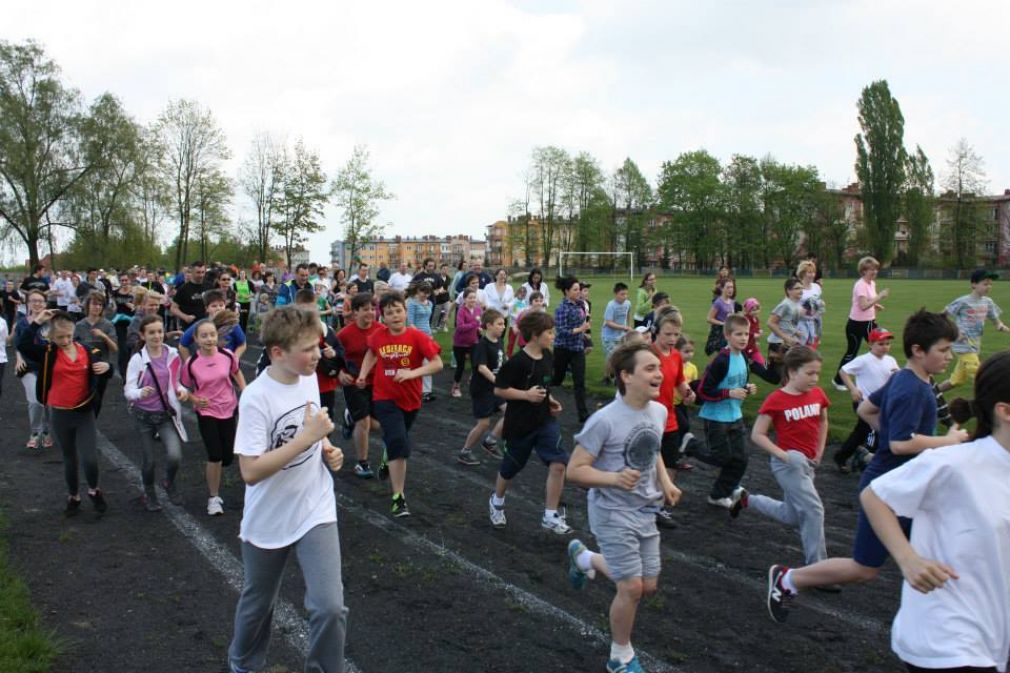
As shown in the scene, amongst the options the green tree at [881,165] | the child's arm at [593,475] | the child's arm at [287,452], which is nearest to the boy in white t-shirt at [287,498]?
the child's arm at [287,452]

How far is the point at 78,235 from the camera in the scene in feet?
149

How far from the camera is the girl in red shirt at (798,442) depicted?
5328 millimetres

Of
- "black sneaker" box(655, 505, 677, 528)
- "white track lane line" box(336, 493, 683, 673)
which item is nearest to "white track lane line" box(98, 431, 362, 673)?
"white track lane line" box(336, 493, 683, 673)

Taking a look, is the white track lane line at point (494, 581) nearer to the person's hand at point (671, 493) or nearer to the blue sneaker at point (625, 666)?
the blue sneaker at point (625, 666)

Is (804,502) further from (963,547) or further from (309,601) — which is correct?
(309,601)

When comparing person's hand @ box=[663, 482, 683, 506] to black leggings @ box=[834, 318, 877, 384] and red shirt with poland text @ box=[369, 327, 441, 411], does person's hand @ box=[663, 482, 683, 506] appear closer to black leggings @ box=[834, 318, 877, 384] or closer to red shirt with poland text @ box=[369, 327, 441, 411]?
red shirt with poland text @ box=[369, 327, 441, 411]

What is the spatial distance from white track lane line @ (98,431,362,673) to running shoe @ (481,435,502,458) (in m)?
3.54

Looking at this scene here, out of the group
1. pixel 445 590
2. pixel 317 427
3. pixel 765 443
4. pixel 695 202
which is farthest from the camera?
pixel 695 202

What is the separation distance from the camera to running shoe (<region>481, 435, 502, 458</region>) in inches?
359

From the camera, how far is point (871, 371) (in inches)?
287

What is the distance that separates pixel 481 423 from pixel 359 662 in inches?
176

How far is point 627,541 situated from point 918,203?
3444 inches

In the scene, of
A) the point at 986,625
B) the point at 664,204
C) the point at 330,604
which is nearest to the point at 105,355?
the point at 330,604

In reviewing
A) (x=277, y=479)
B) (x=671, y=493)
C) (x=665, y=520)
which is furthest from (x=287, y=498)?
(x=665, y=520)
